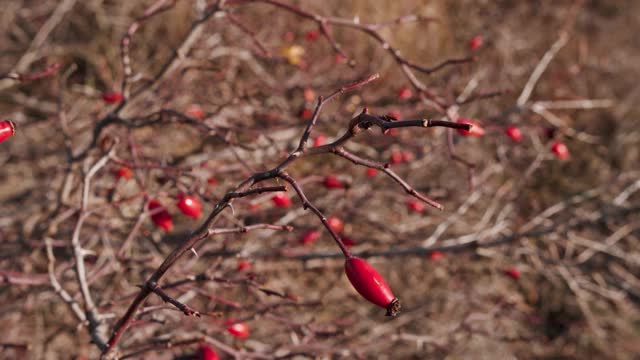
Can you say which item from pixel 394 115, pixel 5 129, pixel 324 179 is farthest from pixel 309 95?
pixel 5 129

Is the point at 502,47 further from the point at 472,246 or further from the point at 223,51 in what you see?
the point at 472,246

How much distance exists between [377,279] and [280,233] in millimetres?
2325

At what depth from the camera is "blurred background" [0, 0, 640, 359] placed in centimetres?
225

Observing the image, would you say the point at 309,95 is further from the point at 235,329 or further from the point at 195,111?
the point at 235,329

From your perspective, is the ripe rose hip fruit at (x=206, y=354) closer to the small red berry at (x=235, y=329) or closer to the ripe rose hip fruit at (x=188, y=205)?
the small red berry at (x=235, y=329)

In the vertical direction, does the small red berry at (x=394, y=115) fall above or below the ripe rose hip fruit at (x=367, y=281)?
above

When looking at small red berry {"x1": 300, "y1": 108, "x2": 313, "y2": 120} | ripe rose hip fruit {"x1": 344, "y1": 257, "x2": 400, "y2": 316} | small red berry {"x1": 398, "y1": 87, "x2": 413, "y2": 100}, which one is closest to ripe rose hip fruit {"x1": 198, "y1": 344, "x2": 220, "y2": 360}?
ripe rose hip fruit {"x1": 344, "y1": 257, "x2": 400, "y2": 316}

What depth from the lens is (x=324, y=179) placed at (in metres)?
2.50

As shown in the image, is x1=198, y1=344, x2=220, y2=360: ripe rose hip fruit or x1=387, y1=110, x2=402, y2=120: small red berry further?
x1=198, y1=344, x2=220, y2=360: ripe rose hip fruit

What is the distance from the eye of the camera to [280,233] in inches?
133

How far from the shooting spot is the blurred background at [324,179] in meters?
2.25

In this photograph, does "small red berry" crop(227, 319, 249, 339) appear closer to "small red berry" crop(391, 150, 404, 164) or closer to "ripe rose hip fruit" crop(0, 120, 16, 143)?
"ripe rose hip fruit" crop(0, 120, 16, 143)

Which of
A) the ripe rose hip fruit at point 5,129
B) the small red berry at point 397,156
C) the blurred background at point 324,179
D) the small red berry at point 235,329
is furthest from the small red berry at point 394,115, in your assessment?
the small red berry at point 235,329

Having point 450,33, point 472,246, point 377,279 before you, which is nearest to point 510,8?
point 450,33
